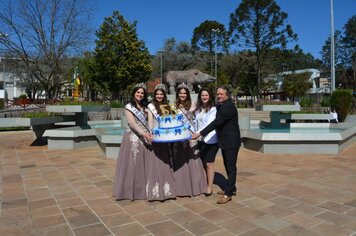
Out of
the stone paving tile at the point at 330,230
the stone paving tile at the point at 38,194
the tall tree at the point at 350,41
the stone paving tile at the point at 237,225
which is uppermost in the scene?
the tall tree at the point at 350,41

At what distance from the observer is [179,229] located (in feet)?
10.6

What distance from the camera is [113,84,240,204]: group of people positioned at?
395 cm

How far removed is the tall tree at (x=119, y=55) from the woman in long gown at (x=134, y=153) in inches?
840

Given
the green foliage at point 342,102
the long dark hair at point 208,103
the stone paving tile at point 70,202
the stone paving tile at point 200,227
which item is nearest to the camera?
the stone paving tile at point 200,227

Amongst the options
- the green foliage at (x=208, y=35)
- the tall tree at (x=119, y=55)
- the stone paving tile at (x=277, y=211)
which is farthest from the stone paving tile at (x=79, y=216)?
the green foliage at (x=208, y=35)

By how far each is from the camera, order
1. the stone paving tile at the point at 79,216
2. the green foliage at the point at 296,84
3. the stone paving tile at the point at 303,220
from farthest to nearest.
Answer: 1. the green foliage at the point at 296,84
2. the stone paving tile at the point at 79,216
3. the stone paving tile at the point at 303,220

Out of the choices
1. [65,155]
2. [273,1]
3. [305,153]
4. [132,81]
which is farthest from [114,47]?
[305,153]

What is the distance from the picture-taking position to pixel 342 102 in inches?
637

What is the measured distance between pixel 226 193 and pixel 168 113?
4.05 ft

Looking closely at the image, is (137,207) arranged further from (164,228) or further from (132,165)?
(164,228)

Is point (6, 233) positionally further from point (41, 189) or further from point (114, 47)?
point (114, 47)

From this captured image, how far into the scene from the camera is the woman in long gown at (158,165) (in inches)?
158

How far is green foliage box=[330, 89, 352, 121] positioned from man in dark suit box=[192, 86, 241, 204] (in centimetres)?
1424

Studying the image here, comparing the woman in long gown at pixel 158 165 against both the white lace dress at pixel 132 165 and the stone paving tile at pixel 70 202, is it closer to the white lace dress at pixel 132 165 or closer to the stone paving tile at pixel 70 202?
the white lace dress at pixel 132 165
